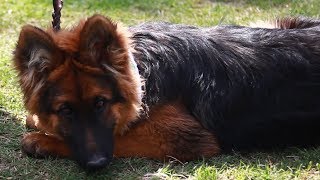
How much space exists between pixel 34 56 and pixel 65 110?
1.62ft

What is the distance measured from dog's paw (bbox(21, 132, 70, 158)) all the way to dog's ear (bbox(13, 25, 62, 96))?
21.2 inches

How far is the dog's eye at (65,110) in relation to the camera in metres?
4.18

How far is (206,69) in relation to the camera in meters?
4.73

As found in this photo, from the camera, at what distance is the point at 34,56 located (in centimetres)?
420

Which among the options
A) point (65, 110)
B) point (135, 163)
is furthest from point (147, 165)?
point (65, 110)

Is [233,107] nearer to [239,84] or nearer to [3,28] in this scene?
[239,84]

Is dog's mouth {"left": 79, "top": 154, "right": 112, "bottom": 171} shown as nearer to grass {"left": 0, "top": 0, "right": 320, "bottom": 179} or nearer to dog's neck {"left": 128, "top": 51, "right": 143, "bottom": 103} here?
grass {"left": 0, "top": 0, "right": 320, "bottom": 179}

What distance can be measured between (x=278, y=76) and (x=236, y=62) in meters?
0.39

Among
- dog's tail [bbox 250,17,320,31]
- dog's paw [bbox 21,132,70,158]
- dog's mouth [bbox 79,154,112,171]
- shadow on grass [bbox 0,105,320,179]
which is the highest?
dog's tail [bbox 250,17,320,31]

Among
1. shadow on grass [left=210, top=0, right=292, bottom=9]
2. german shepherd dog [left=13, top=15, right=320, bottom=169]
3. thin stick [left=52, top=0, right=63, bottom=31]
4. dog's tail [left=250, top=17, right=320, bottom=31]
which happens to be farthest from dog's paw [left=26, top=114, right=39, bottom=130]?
shadow on grass [left=210, top=0, right=292, bottom=9]

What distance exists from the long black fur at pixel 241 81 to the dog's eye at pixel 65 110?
0.80m

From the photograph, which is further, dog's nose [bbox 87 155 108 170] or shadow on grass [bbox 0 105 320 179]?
shadow on grass [bbox 0 105 320 179]

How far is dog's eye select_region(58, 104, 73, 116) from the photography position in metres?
4.18

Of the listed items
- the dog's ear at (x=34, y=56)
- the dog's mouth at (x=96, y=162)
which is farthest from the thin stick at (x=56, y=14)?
the dog's mouth at (x=96, y=162)
